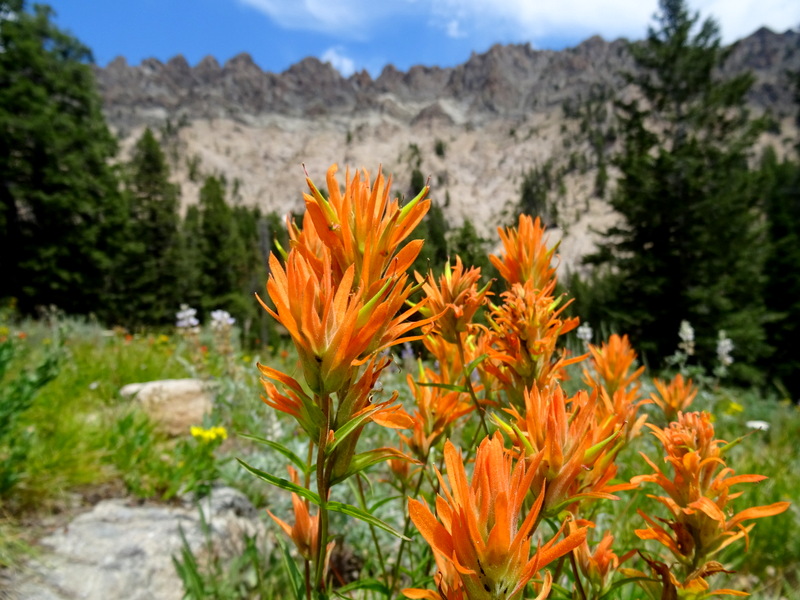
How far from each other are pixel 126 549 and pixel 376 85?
148811 mm

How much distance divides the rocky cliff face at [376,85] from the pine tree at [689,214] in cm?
11005

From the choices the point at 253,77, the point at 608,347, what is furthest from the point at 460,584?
the point at 253,77

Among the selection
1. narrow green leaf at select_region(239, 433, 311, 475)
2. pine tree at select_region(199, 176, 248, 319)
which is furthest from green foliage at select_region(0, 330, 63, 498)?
pine tree at select_region(199, 176, 248, 319)

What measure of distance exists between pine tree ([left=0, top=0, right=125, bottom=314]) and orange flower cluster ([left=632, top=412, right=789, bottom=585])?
75.7ft

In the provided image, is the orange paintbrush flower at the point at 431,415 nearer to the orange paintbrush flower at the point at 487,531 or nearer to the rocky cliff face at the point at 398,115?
the orange paintbrush flower at the point at 487,531

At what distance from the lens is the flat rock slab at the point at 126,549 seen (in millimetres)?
2082

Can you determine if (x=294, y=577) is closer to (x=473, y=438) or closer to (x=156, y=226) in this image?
(x=473, y=438)

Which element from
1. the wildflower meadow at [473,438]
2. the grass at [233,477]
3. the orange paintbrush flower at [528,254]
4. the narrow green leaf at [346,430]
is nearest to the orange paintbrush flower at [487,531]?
the wildflower meadow at [473,438]

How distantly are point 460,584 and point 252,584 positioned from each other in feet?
6.76

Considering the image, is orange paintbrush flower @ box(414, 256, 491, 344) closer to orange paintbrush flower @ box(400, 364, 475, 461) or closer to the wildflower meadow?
the wildflower meadow

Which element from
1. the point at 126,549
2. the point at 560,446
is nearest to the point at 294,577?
the point at 560,446

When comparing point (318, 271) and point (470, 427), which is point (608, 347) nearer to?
point (318, 271)

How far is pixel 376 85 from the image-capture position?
13488 centimetres

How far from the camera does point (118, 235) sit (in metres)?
21.3
